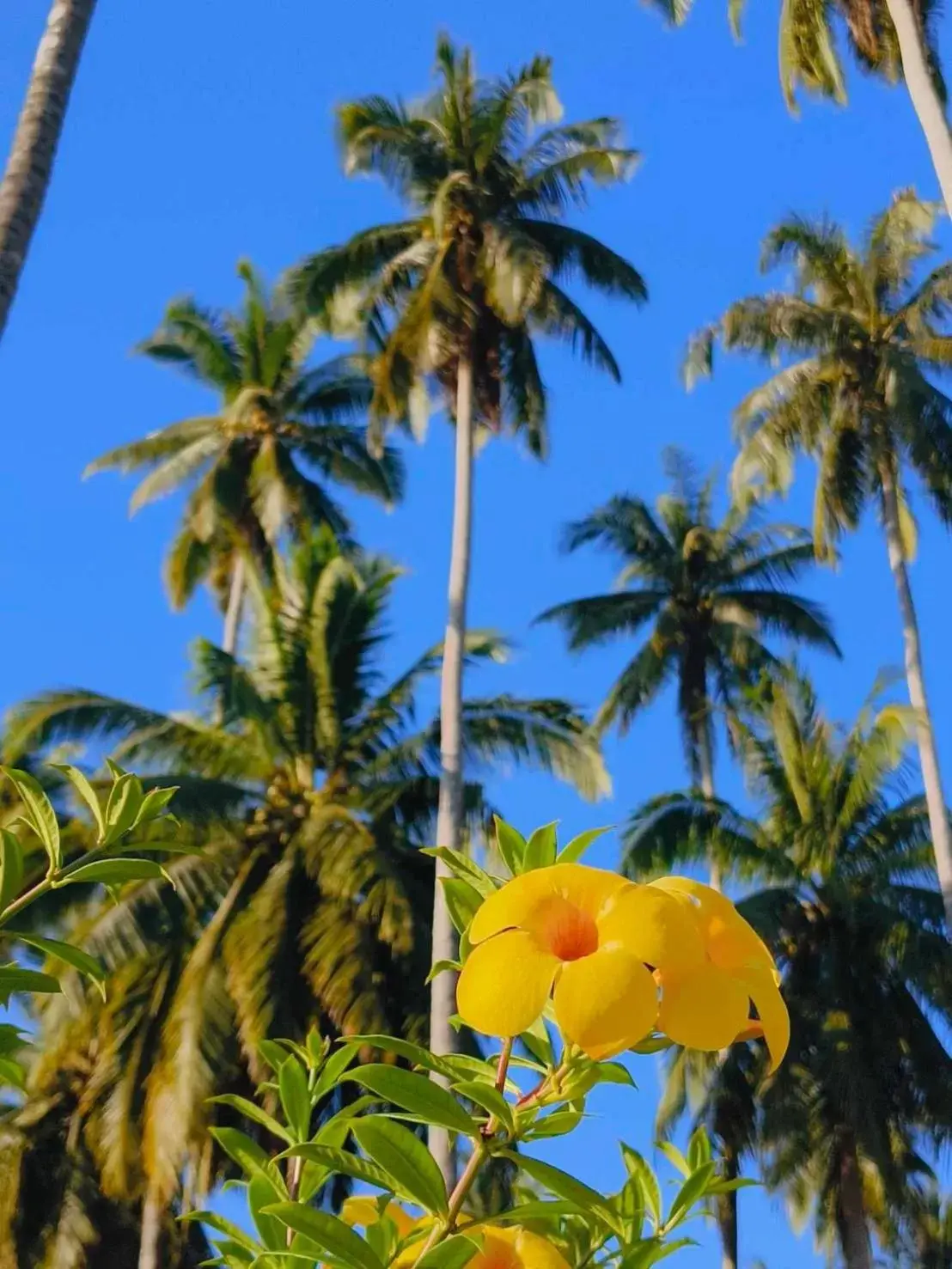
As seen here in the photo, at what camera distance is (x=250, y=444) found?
2164 cm

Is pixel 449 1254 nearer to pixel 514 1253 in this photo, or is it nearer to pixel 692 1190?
pixel 514 1253

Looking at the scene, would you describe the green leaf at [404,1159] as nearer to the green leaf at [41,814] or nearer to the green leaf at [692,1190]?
the green leaf at [692,1190]

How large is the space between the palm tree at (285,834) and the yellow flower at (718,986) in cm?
1036

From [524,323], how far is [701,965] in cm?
1549

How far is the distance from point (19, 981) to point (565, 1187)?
2.04ft

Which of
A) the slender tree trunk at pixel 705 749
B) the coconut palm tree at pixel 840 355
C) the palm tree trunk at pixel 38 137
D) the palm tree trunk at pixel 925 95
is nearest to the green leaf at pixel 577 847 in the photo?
the palm tree trunk at pixel 38 137

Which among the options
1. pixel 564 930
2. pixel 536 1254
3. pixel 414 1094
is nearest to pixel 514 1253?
pixel 536 1254

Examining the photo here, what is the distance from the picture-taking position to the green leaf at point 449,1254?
120 cm

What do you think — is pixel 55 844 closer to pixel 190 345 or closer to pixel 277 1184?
pixel 277 1184

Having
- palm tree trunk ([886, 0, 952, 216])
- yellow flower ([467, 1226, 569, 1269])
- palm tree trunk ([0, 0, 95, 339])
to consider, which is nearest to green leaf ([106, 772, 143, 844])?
yellow flower ([467, 1226, 569, 1269])

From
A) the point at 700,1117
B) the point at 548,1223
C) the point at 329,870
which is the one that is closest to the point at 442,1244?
the point at 548,1223

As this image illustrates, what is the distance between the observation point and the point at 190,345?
22.2 metres

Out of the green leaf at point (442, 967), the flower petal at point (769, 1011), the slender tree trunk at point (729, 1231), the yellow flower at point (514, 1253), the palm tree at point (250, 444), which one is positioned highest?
the palm tree at point (250, 444)

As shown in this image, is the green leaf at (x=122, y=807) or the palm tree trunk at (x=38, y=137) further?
the palm tree trunk at (x=38, y=137)
